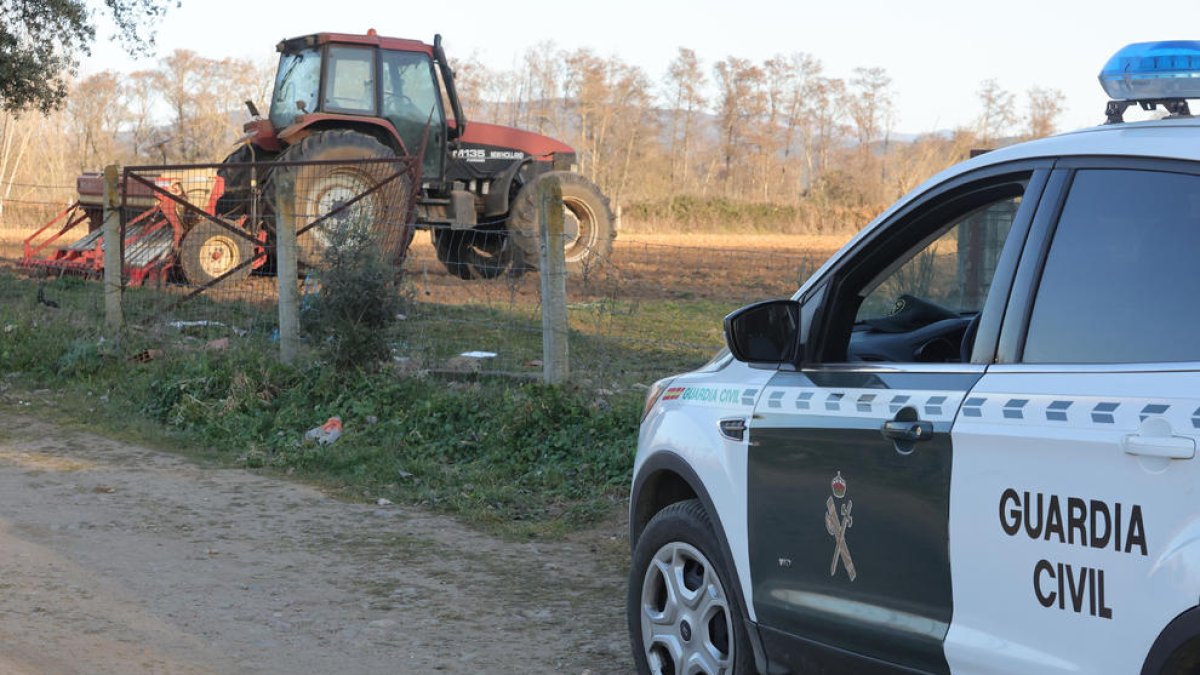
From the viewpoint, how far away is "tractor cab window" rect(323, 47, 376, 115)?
1689 centimetres

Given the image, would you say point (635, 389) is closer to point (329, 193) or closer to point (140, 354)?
point (140, 354)

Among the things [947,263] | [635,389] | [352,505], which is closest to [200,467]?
[352,505]

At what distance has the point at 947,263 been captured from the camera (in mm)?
4891

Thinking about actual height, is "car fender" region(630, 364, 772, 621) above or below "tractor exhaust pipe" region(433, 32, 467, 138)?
below

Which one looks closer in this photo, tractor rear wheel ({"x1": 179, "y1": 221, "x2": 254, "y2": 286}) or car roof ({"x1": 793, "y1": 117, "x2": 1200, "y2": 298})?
car roof ({"x1": 793, "y1": 117, "x2": 1200, "y2": 298})

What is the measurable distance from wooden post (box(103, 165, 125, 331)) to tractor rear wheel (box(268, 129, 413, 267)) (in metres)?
1.48

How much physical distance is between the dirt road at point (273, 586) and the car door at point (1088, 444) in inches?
91.3

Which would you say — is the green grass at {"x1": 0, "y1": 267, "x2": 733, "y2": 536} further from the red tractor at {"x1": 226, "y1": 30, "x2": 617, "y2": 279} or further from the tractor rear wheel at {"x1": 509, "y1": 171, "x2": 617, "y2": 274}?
the tractor rear wheel at {"x1": 509, "y1": 171, "x2": 617, "y2": 274}

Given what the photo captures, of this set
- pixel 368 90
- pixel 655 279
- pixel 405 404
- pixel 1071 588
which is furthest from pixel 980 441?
pixel 655 279

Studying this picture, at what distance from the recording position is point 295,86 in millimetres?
17391

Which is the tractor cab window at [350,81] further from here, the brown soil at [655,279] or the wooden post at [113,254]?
the wooden post at [113,254]

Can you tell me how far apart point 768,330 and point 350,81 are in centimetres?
1395

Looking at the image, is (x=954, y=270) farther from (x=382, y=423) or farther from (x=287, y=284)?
(x=287, y=284)

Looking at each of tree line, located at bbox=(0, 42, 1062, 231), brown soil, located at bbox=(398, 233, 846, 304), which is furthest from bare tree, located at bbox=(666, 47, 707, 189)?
brown soil, located at bbox=(398, 233, 846, 304)
